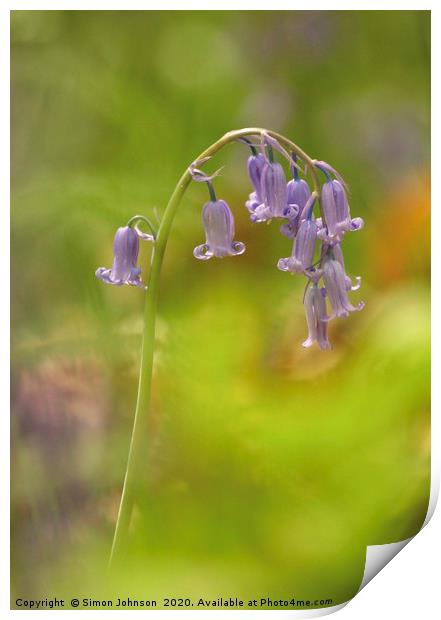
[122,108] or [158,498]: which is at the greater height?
[122,108]

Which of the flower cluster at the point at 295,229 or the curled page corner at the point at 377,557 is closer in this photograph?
the flower cluster at the point at 295,229

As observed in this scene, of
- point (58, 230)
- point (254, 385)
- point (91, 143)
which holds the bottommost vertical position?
point (254, 385)

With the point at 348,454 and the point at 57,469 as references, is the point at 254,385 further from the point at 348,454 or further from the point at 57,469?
the point at 57,469

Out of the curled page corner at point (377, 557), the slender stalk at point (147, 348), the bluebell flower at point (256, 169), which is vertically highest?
the bluebell flower at point (256, 169)

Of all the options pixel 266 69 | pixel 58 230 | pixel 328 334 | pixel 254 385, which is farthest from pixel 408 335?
pixel 58 230

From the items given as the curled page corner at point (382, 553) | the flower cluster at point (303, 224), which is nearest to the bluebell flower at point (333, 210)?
the flower cluster at point (303, 224)

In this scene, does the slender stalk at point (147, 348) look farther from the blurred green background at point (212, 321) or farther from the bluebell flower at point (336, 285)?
the bluebell flower at point (336, 285)

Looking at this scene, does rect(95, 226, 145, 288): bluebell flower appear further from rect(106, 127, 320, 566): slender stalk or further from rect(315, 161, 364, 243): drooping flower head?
rect(315, 161, 364, 243): drooping flower head

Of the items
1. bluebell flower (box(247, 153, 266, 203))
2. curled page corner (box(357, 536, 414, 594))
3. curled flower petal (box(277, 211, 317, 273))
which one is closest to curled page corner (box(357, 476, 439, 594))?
curled page corner (box(357, 536, 414, 594))
